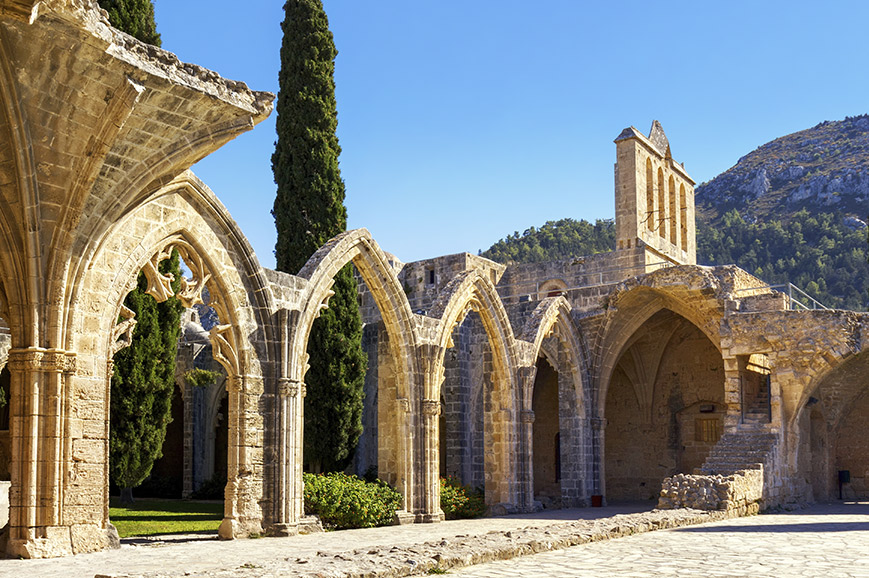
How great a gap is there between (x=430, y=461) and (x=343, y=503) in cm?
169

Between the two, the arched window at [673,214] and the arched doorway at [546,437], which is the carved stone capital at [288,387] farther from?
the arched window at [673,214]

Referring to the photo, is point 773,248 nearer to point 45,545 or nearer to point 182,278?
point 182,278

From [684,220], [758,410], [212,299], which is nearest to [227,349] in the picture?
[212,299]

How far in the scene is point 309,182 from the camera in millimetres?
14914

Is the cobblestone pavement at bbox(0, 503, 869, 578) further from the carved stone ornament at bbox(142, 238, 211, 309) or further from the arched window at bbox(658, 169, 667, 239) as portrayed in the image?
the arched window at bbox(658, 169, 667, 239)

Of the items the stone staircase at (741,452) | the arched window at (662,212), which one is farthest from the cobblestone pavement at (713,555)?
the arched window at (662,212)

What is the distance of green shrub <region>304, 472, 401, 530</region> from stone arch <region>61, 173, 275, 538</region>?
141 cm

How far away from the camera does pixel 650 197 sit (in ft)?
85.6

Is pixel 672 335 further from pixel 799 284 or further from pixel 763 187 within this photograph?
pixel 763 187

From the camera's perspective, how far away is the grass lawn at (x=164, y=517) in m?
12.8

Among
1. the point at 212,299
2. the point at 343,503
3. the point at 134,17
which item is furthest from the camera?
the point at 343,503

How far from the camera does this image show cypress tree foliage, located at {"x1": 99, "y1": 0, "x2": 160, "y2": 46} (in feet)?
38.3

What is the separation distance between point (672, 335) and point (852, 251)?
101 ft

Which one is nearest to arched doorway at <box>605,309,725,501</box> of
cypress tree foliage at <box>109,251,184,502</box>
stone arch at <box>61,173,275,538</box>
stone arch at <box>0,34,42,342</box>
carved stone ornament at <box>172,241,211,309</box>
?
cypress tree foliage at <box>109,251,184,502</box>
